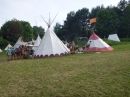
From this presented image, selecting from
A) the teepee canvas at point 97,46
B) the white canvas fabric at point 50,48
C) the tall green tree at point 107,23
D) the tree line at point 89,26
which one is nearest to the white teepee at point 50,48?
the white canvas fabric at point 50,48

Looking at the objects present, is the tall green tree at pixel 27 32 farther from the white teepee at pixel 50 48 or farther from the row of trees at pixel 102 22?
the white teepee at pixel 50 48

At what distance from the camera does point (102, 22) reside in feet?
142

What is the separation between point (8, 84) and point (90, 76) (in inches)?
118

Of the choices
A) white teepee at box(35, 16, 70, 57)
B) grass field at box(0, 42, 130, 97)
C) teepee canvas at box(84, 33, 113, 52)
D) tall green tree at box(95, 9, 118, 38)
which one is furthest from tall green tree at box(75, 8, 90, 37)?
grass field at box(0, 42, 130, 97)

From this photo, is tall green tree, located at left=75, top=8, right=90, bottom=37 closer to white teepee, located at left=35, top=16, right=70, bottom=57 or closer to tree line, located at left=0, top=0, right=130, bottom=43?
tree line, located at left=0, top=0, right=130, bottom=43

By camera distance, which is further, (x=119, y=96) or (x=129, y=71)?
(x=129, y=71)

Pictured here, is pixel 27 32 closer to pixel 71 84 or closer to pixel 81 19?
pixel 81 19

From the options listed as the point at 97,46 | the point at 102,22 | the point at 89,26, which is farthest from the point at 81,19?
the point at 97,46

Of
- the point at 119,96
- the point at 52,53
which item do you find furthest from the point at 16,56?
the point at 119,96

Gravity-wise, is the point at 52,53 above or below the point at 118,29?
below

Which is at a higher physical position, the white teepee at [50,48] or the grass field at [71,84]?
the white teepee at [50,48]

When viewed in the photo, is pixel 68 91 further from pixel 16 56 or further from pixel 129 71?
pixel 16 56

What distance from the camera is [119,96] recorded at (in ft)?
14.3

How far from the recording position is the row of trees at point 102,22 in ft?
134
